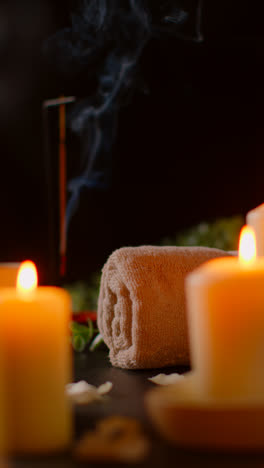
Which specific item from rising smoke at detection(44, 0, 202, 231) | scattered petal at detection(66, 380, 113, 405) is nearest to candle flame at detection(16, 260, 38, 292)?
scattered petal at detection(66, 380, 113, 405)

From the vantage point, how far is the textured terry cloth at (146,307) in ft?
2.48

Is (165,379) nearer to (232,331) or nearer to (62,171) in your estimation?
(232,331)

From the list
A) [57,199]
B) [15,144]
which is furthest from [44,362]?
[15,144]

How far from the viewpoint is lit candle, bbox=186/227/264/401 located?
15.3 inches

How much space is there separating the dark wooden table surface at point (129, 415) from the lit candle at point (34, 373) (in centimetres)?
2

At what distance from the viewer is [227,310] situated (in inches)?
15.4

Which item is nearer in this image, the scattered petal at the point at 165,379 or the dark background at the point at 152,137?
the scattered petal at the point at 165,379

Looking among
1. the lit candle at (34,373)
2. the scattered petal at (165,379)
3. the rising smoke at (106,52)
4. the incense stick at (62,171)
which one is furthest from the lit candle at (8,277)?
the incense stick at (62,171)

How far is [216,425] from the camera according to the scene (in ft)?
1.18

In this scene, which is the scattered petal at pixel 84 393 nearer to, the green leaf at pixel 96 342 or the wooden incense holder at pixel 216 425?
the wooden incense holder at pixel 216 425

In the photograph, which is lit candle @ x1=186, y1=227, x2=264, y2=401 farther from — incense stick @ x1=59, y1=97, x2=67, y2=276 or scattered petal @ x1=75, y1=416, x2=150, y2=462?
incense stick @ x1=59, y1=97, x2=67, y2=276

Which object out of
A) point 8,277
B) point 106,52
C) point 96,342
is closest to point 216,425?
point 8,277

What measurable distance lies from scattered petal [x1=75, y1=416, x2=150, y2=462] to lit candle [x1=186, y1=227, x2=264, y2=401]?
59 millimetres

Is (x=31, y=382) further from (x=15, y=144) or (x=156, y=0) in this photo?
(x=15, y=144)
